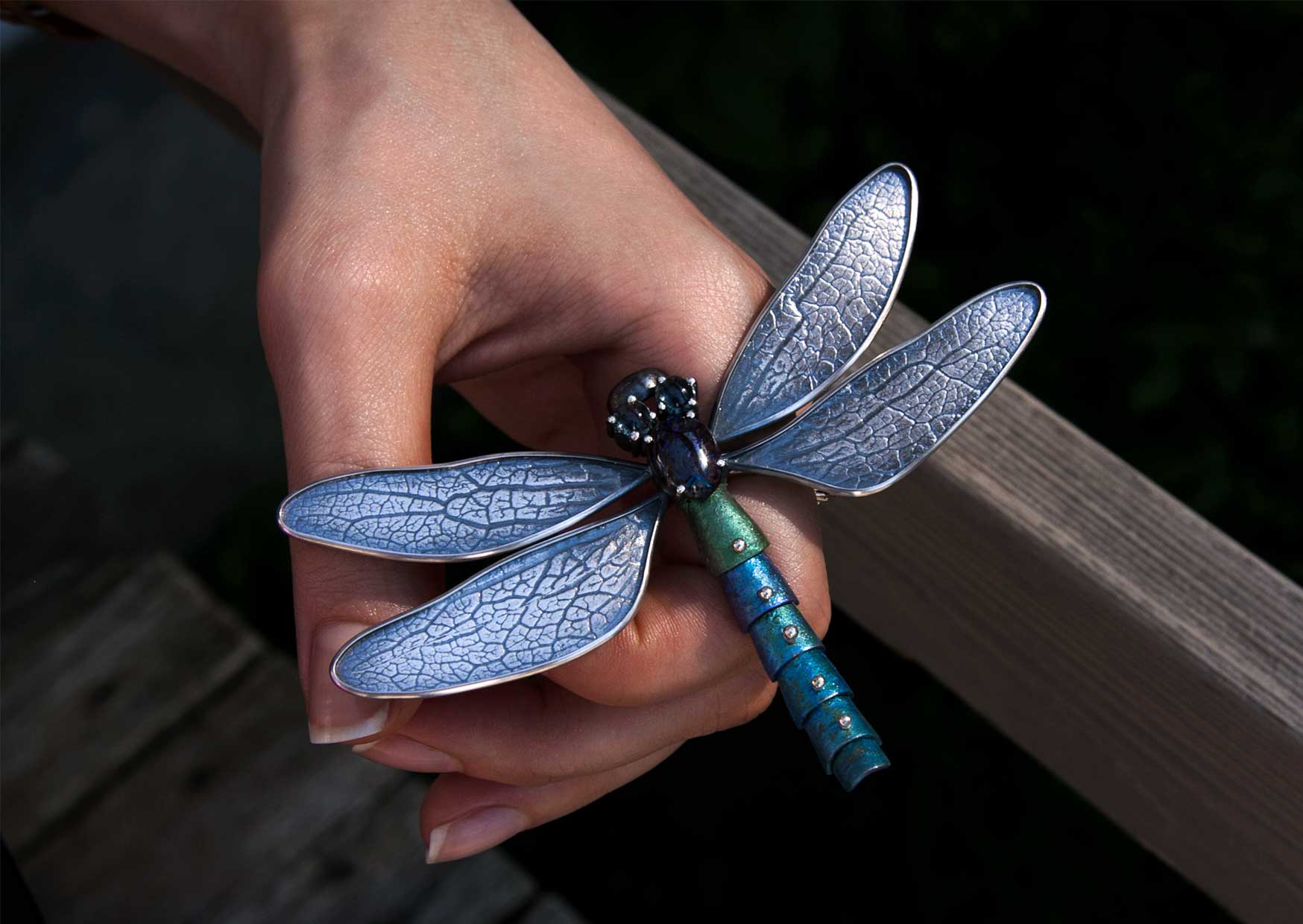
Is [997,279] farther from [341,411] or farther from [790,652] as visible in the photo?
[341,411]

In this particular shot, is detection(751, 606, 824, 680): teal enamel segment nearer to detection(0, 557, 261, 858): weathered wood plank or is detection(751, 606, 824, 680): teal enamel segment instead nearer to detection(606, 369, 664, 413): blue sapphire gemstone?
detection(606, 369, 664, 413): blue sapphire gemstone

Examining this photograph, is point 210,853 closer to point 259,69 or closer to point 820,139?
point 259,69

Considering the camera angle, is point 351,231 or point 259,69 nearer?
point 351,231

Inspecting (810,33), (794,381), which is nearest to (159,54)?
(794,381)

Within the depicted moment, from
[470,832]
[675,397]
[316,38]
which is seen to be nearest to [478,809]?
[470,832]

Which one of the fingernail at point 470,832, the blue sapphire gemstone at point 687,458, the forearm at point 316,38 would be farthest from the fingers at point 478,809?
the forearm at point 316,38

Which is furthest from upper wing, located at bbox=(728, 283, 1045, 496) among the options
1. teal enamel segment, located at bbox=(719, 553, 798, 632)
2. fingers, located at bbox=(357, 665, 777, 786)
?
fingers, located at bbox=(357, 665, 777, 786)

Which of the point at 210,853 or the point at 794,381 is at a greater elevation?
the point at 794,381
